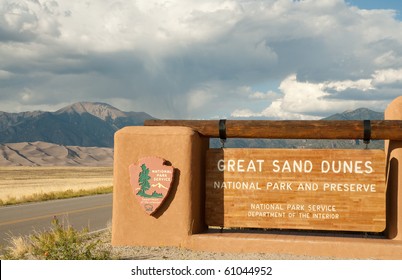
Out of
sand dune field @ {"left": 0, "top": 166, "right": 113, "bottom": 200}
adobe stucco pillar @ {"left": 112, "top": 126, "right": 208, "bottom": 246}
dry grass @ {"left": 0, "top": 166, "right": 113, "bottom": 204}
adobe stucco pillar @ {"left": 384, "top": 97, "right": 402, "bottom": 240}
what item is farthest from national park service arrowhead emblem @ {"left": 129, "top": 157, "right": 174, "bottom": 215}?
sand dune field @ {"left": 0, "top": 166, "right": 113, "bottom": 200}

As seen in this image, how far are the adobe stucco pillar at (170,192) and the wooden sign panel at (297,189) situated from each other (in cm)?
42

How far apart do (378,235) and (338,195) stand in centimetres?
132

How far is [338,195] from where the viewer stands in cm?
1027

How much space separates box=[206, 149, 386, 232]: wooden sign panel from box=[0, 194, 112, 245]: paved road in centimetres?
564

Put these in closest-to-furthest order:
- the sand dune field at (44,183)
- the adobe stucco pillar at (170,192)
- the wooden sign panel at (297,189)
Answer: the wooden sign panel at (297,189), the adobe stucco pillar at (170,192), the sand dune field at (44,183)

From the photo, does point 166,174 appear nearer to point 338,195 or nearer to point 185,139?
point 185,139

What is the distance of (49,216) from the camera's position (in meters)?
18.8

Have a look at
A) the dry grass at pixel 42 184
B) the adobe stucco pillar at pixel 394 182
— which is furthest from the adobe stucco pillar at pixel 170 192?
the dry grass at pixel 42 184

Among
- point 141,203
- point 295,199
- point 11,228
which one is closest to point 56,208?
point 11,228

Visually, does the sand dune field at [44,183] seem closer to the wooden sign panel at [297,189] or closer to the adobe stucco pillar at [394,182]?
the wooden sign panel at [297,189]

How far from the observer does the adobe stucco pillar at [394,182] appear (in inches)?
396

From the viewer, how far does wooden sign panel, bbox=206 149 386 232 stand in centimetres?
1017

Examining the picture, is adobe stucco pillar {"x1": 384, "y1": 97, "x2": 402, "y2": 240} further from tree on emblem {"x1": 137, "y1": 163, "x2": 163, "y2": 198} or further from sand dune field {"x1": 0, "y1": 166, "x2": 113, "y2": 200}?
sand dune field {"x1": 0, "y1": 166, "x2": 113, "y2": 200}
